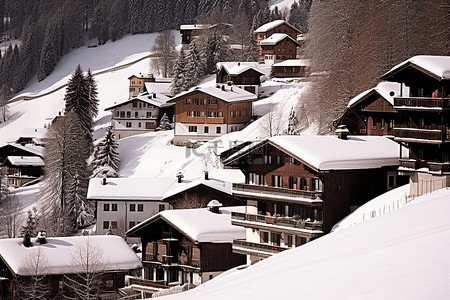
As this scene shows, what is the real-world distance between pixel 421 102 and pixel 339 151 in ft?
12.8

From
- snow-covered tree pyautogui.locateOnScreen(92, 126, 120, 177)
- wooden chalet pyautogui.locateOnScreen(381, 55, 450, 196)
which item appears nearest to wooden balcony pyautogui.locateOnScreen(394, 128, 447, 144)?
wooden chalet pyautogui.locateOnScreen(381, 55, 450, 196)

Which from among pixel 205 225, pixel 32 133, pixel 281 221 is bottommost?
pixel 205 225

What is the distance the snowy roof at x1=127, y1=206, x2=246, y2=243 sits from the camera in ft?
141

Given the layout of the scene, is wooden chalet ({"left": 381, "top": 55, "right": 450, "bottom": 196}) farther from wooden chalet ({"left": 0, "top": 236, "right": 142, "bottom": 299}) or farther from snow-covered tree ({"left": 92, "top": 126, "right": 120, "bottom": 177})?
snow-covered tree ({"left": 92, "top": 126, "right": 120, "bottom": 177})

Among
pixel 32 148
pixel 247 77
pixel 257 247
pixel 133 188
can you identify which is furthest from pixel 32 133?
pixel 257 247

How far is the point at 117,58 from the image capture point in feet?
509

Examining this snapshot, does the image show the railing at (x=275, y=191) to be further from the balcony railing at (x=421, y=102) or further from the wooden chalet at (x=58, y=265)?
the wooden chalet at (x=58, y=265)

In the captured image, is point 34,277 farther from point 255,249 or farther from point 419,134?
point 419,134

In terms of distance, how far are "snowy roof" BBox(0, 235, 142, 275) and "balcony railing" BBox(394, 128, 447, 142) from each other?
13.1 meters

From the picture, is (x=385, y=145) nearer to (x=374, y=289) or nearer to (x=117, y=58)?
(x=374, y=289)

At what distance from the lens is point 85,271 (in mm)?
40688

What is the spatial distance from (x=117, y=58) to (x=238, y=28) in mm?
34204

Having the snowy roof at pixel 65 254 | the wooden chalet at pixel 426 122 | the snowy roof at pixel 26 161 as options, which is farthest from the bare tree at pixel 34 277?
the snowy roof at pixel 26 161

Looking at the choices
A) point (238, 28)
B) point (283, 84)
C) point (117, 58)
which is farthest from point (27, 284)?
point (117, 58)
